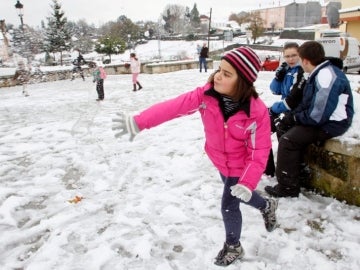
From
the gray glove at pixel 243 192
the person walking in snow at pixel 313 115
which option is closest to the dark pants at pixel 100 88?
the person walking in snow at pixel 313 115

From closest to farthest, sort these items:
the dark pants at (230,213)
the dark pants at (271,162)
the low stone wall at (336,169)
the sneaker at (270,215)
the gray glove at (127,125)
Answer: the gray glove at (127,125) < the dark pants at (230,213) < the sneaker at (270,215) < the low stone wall at (336,169) < the dark pants at (271,162)

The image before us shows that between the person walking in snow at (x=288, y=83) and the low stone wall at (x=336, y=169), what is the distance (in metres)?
0.56

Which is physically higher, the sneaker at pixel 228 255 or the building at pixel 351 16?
the building at pixel 351 16

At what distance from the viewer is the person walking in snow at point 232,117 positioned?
2.27m

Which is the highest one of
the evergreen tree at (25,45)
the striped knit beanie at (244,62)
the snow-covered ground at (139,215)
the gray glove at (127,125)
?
the evergreen tree at (25,45)

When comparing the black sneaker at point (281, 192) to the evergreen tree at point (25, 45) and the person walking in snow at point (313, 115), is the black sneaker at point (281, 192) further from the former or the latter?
the evergreen tree at point (25, 45)

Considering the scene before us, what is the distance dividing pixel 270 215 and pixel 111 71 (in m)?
19.5

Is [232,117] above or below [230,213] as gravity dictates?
above

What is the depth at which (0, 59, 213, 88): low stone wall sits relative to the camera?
1631 centimetres

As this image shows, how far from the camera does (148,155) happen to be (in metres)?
5.33

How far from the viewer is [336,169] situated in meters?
3.45

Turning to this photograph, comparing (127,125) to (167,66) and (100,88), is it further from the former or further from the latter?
(167,66)

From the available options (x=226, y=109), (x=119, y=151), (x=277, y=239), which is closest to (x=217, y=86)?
(x=226, y=109)

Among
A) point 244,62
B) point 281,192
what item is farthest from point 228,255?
point 244,62
